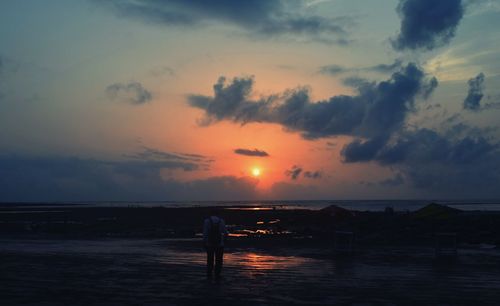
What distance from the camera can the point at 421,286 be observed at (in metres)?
15.1

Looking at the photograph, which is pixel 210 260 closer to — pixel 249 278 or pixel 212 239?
pixel 212 239

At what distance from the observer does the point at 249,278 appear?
1636 centimetres

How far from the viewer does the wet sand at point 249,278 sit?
42.4 ft

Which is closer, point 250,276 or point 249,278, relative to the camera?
point 249,278

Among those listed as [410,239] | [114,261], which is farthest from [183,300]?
[410,239]

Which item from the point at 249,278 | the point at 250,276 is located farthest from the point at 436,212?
the point at 249,278

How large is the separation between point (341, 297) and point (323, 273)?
4.71m

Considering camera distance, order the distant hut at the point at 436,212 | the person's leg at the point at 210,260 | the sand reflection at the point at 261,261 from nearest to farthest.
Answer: the person's leg at the point at 210,260 < the sand reflection at the point at 261,261 < the distant hut at the point at 436,212

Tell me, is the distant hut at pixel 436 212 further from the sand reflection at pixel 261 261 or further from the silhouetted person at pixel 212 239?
the silhouetted person at pixel 212 239

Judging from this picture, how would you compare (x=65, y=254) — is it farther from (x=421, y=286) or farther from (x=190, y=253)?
(x=421, y=286)

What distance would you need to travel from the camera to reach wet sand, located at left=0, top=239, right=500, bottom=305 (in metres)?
12.9

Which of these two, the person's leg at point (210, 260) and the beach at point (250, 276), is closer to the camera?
the beach at point (250, 276)

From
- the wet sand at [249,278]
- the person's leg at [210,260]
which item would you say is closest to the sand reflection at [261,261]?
the wet sand at [249,278]

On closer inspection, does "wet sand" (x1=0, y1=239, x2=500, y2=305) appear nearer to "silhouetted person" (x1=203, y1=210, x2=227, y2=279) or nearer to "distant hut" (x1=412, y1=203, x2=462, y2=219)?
"silhouetted person" (x1=203, y1=210, x2=227, y2=279)
